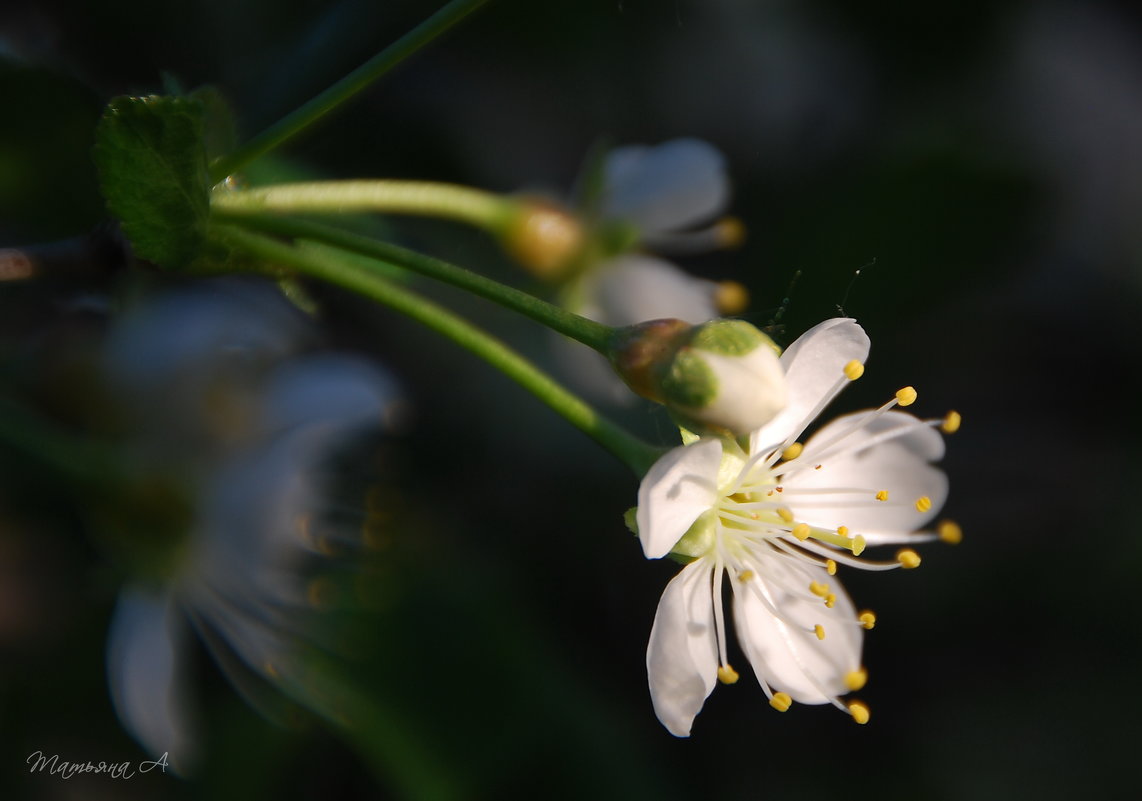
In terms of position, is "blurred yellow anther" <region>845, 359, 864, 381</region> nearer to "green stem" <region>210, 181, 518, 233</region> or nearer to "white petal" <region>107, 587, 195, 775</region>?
"green stem" <region>210, 181, 518, 233</region>

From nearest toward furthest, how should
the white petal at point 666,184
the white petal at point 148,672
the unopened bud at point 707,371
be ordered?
the unopened bud at point 707,371
the white petal at point 148,672
the white petal at point 666,184

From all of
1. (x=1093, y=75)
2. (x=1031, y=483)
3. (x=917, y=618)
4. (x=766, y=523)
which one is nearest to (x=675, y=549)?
(x=766, y=523)

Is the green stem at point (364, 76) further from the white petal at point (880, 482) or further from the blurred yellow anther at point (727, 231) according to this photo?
the blurred yellow anther at point (727, 231)

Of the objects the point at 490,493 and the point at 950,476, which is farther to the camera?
the point at 950,476

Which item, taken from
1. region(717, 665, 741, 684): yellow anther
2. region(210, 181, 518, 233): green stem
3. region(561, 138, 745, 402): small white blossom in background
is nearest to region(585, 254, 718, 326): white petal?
region(561, 138, 745, 402): small white blossom in background

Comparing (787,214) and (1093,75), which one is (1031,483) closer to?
(787,214)

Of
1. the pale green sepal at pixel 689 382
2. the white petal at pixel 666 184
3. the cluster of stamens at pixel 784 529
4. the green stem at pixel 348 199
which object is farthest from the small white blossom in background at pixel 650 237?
the pale green sepal at pixel 689 382

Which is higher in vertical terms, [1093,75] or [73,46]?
[73,46]
